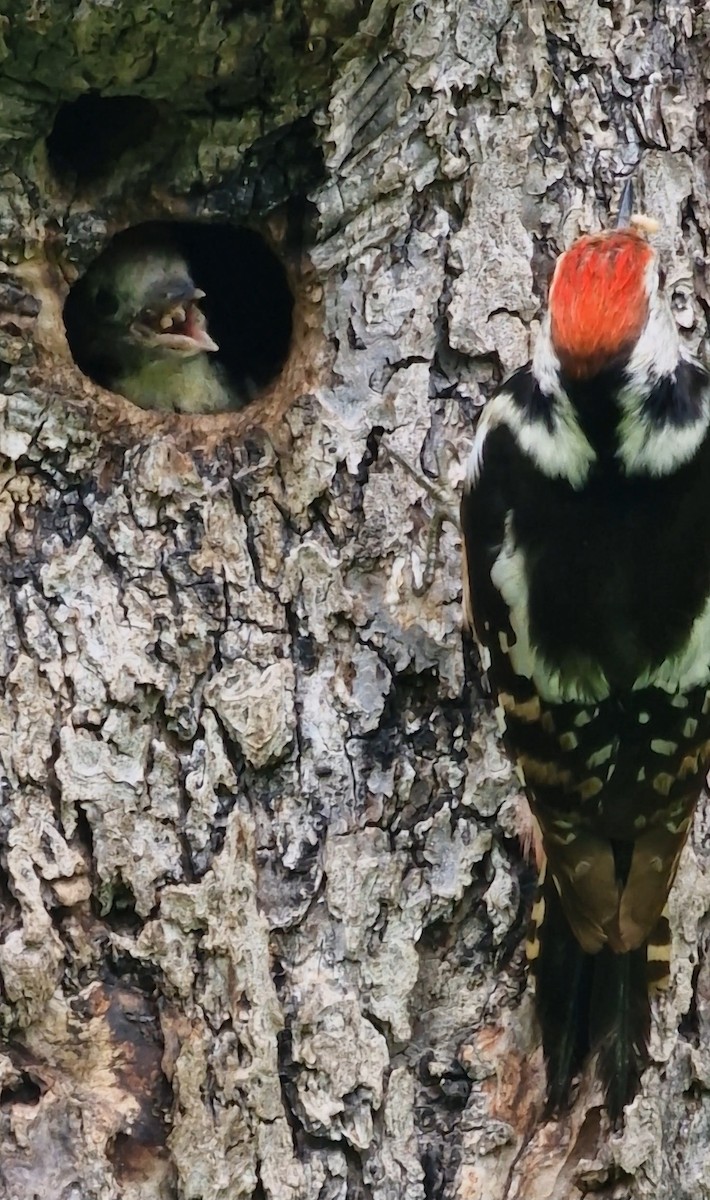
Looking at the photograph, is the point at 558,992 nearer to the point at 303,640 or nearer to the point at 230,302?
the point at 303,640

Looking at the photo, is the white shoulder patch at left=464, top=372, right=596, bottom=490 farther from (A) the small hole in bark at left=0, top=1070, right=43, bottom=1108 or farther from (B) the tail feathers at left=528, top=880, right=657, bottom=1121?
(A) the small hole in bark at left=0, top=1070, right=43, bottom=1108

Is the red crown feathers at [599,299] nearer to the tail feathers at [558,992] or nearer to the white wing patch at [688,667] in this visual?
the white wing patch at [688,667]

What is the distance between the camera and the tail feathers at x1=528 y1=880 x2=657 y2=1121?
250 centimetres

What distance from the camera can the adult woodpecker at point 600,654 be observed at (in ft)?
8.18

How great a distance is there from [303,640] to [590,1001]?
764 millimetres

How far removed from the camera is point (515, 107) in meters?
2.69

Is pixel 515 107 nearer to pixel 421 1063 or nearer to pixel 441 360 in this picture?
pixel 441 360

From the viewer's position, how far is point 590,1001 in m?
2.57

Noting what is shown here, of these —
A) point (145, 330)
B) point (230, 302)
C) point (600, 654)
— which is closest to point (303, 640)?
point (600, 654)

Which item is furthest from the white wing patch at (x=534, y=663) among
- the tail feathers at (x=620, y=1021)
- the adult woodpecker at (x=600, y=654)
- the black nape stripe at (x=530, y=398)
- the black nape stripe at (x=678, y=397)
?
the tail feathers at (x=620, y=1021)

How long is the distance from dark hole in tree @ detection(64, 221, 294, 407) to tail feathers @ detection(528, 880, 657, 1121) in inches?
48.0

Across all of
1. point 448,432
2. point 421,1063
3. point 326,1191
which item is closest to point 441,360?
point 448,432

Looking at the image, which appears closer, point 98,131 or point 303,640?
point 303,640

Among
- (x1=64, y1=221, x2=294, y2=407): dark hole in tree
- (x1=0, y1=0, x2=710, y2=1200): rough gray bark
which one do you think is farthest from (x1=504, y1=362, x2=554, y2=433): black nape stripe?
(x1=64, y1=221, x2=294, y2=407): dark hole in tree
